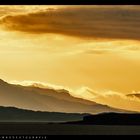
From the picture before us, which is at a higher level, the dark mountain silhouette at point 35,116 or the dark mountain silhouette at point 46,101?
the dark mountain silhouette at point 46,101

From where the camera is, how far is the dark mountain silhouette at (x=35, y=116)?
320cm

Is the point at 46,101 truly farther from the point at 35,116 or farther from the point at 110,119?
the point at 110,119

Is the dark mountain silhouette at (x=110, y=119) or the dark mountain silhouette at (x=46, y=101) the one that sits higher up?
the dark mountain silhouette at (x=46, y=101)

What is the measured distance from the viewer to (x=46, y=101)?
3.21m

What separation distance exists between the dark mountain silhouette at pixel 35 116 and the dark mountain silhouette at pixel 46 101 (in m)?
0.02

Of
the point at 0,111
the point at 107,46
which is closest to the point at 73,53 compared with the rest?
the point at 107,46

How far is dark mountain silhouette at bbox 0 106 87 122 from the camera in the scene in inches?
126

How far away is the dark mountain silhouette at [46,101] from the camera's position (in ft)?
10.5

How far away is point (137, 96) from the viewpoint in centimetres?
321

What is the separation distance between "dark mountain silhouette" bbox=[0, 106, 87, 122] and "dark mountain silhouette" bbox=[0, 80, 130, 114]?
0.05ft
